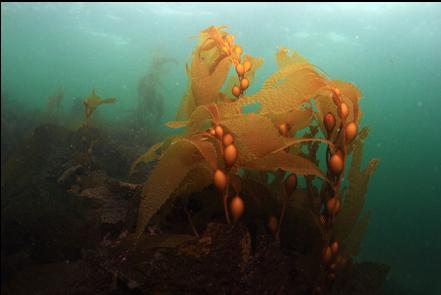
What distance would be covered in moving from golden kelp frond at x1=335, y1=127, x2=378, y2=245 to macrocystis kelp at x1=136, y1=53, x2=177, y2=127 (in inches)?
332

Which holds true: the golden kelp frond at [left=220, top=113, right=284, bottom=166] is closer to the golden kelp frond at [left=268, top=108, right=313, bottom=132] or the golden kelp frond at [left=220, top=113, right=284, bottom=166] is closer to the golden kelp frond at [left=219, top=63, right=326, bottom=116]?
the golden kelp frond at [left=219, top=63, right=326, bottom=116]

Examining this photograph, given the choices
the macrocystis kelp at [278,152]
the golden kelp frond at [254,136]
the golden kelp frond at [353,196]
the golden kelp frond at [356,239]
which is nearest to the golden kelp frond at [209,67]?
the macrocystis kelp at [278,152]

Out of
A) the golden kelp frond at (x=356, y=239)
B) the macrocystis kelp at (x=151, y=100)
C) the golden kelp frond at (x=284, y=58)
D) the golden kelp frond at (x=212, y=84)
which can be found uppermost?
the golden kelp frond at (x=284, y=58)

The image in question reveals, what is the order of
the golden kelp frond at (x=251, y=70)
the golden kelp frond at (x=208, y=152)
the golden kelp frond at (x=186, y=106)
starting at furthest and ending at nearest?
the golden kelp frond at (x=186, y=106) → the golden kelp frond at (x=251, y=70) → the golden kelp frond at (x=208, y=152)

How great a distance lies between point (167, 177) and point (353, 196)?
2.40 ft

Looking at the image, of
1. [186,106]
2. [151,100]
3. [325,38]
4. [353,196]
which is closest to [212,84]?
[186,106]

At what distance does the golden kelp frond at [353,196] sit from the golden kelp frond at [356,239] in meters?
0.25

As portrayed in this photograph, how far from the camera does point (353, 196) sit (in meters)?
1.25

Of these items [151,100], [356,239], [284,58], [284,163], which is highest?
[284,58]

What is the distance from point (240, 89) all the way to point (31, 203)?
10.7 ft

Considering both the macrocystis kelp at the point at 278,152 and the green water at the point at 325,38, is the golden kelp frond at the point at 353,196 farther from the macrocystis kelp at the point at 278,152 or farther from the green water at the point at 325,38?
the green water at the point at 325,38

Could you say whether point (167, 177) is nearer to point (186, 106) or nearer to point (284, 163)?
point (284, 163)

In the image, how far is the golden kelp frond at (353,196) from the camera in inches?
48.4

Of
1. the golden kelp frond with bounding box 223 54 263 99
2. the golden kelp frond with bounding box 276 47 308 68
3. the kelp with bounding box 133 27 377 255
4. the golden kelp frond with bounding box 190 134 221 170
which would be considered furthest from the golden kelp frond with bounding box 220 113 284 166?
the golden kelp frond with bounding box 276 47 308 68
